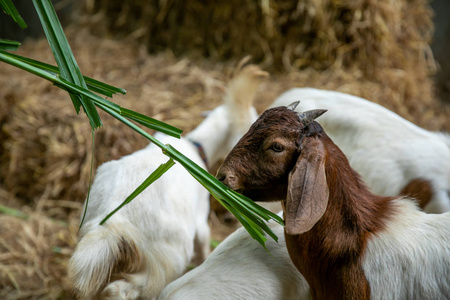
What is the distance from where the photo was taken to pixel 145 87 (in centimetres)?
387

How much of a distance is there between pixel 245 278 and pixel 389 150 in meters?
1.04

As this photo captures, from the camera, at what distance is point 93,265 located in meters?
1.87

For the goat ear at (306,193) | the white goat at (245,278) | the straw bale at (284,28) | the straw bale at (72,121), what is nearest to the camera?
the goat ear at (306,193)

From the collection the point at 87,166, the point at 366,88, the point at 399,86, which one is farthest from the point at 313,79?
the point at 87,166

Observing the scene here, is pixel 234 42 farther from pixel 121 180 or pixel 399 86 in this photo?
pixel 121 180

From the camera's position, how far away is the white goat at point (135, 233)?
1.91 m

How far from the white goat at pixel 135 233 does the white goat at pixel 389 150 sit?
781 mm

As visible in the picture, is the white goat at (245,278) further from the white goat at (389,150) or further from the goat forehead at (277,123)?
the white goat at (389,150)

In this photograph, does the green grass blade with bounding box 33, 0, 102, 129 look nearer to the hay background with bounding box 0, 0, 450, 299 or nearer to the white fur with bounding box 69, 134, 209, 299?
the white fur with bounding box 69, 134, 209, 299

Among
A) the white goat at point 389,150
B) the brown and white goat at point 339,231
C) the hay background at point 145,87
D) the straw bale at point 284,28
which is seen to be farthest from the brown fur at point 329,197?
the straw bale at point 284,28

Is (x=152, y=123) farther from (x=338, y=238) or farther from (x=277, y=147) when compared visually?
(x=338, y=238)

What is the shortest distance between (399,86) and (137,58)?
2.25m

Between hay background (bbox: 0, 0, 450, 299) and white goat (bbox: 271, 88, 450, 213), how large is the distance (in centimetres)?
116

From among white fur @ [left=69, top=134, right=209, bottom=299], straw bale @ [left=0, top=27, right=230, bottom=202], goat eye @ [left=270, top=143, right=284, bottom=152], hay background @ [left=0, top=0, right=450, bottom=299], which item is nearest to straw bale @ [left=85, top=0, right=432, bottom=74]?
hay background @ [left=0, top=0, right=450, bottom=299]
